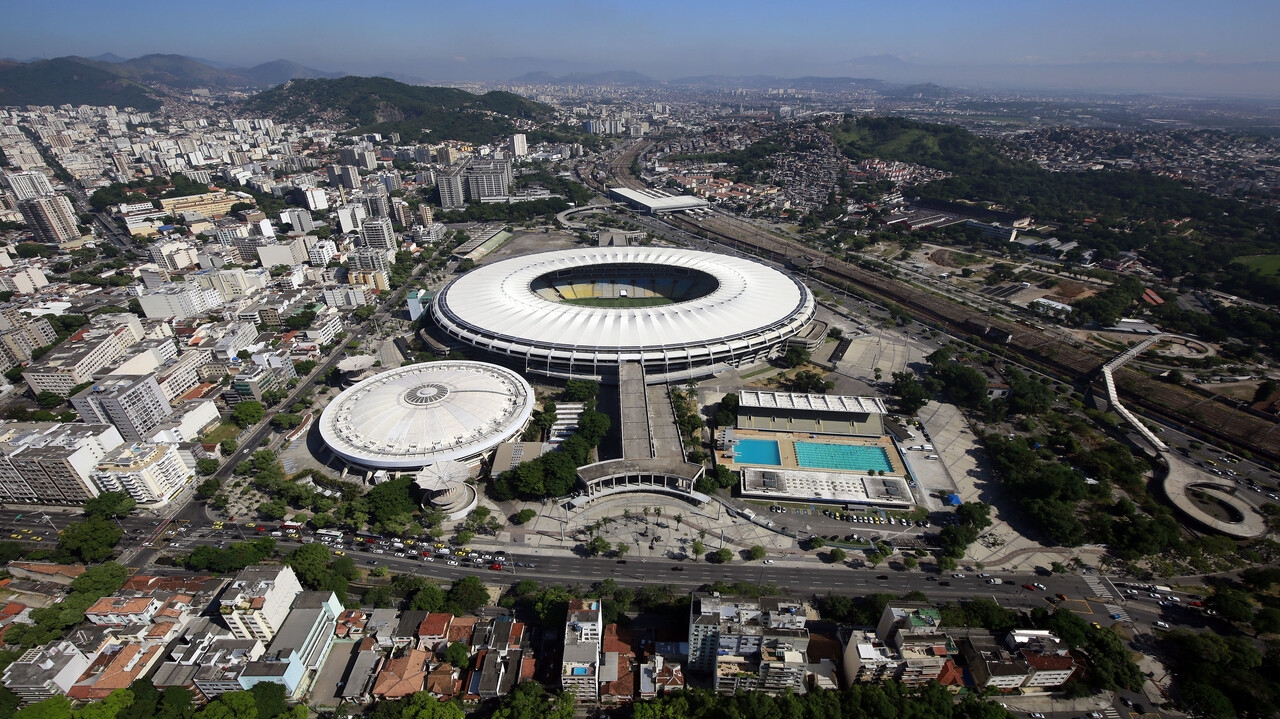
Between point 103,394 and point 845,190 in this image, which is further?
point 845,190

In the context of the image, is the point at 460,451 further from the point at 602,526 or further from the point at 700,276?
the point at 700,276

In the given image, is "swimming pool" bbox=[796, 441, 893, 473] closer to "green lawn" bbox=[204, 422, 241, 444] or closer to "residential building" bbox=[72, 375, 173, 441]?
"green lawn" bbox=[204, 422, 241, 444]

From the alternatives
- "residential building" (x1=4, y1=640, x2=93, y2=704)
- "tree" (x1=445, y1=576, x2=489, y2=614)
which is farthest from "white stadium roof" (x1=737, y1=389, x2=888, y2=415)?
"residential building" (x1=4, y1=640, x2=93, y2=704)

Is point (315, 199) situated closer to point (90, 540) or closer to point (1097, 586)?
point (90, 540)

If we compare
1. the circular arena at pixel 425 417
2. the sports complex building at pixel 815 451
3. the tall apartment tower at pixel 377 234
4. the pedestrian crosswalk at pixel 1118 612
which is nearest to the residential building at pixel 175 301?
the tall apartment tower at pixel 377 234

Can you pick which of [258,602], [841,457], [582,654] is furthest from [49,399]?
[841,457]

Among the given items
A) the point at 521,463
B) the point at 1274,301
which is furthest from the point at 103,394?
the point at 1274,301
